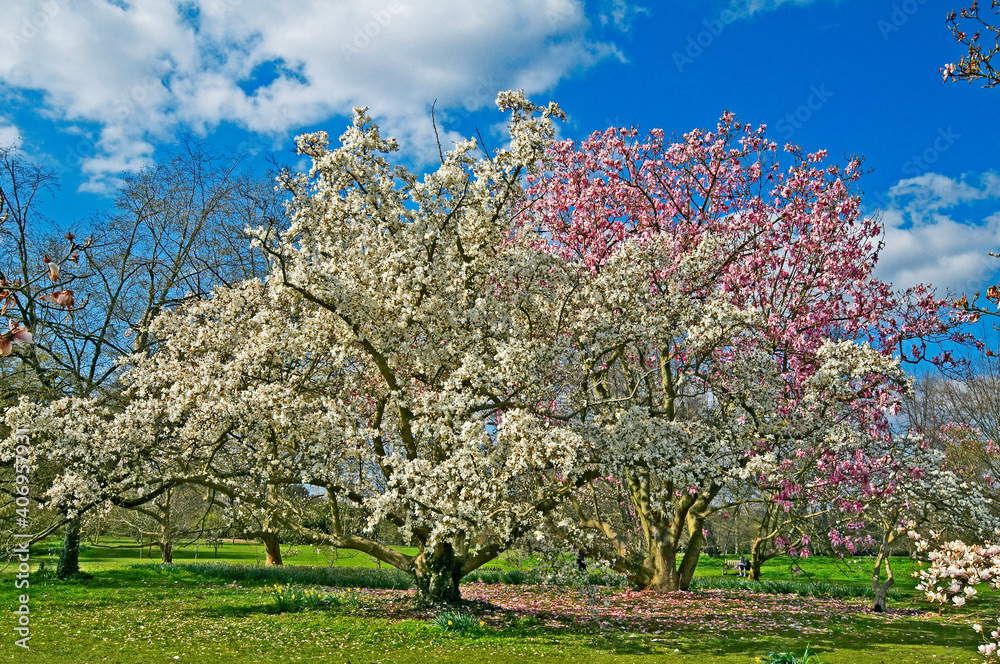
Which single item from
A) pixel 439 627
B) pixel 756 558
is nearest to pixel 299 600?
pixel 439 627

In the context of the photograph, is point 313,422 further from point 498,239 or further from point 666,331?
point 666,331

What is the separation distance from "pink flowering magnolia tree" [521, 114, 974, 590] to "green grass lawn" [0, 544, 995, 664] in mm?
2054

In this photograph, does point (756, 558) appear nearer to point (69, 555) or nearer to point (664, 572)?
point (664, 572)

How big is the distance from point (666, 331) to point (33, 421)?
13.0 meters

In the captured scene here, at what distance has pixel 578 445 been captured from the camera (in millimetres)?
10297

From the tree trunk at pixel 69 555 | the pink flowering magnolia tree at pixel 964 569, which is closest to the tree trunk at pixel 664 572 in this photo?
the pink flowering magnolia tree at pixel 964 569

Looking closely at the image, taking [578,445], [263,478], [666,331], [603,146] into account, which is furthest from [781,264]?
[263,478]

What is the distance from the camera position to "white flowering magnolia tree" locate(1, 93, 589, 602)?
37.8 feet

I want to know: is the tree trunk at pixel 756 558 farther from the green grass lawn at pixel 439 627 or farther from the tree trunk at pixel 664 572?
the tree trunk at pixel 664 572

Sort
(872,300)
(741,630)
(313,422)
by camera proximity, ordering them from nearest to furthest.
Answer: (313,422) → (741,630) → (872,300)

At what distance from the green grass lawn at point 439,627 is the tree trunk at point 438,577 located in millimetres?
482

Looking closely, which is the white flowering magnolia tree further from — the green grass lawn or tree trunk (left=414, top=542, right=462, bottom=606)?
the green grass lawn

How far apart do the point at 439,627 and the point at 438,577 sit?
1966mm

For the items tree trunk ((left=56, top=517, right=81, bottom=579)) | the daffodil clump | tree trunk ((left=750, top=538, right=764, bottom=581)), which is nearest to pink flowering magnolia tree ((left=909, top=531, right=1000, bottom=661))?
the daffodil clump
